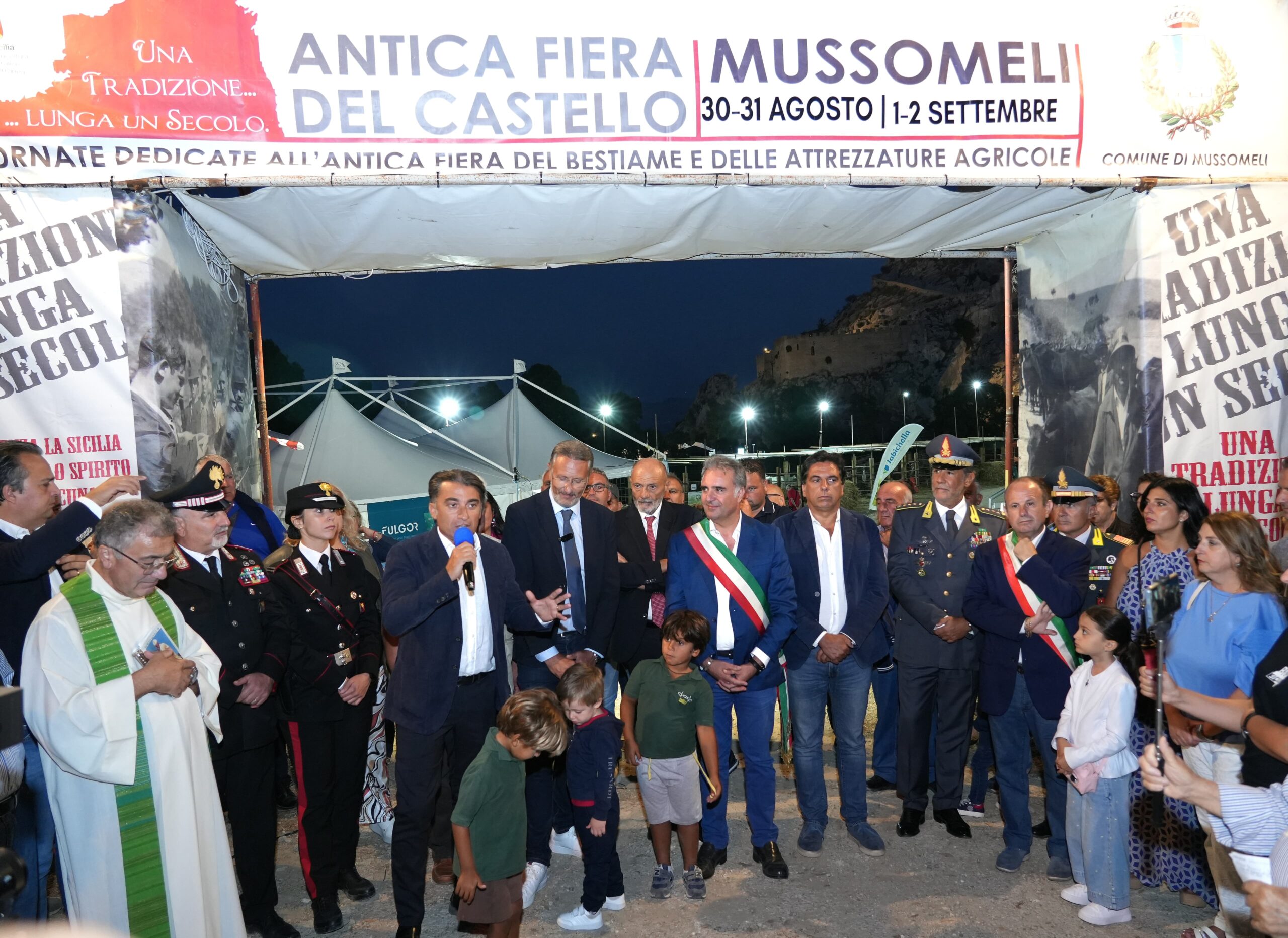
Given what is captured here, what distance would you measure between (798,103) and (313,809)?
14.2ft

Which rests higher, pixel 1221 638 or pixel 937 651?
pixel 1221 638

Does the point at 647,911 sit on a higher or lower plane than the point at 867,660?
lower

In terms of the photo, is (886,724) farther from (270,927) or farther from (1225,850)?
(270,927)

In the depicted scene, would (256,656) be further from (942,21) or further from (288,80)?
(942,21)

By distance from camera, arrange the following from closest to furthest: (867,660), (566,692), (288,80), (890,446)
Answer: (566,692) → (288,80) → (867,660) → (890,446)

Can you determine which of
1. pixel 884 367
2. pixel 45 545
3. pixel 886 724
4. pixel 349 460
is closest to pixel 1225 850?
pixel 886 724

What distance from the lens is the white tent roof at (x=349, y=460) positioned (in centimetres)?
1145

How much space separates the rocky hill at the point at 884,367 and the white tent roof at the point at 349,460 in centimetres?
4461

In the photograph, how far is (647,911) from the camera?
400cm

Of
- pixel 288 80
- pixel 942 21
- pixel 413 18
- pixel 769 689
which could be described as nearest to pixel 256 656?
pixel 769 689

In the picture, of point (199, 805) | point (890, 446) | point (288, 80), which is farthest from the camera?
point (890, 446)

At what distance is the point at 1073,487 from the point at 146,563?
433 cm

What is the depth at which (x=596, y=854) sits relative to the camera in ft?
12.4

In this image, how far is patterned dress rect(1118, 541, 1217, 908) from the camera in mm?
3867
